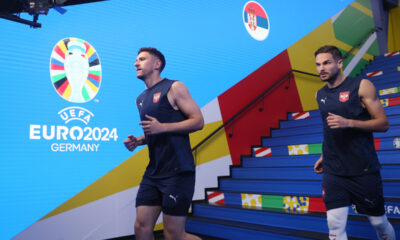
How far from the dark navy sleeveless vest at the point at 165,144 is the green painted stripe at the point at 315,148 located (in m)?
2.77

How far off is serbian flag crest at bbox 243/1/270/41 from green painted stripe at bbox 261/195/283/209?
2.75m

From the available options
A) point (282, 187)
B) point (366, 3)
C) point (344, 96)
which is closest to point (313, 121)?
point (282, 187)

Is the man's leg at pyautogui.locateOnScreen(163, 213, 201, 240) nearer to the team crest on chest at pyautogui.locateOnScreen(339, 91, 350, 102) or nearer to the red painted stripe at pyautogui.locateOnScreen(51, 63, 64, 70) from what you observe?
the team crest on chest at pyautogui.locateOnScreen(339, 91, 350, 102)

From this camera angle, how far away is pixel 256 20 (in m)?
5.66

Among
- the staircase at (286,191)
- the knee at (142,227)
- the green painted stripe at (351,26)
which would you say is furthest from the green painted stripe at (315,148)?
the green painted stripe at (351,26)

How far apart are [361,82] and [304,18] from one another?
15.3 ft

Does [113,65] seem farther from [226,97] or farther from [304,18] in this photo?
[304,18]

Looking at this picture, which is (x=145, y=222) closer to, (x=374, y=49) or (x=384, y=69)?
(x=384, y=69)

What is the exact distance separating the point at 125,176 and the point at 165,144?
2.05 metres

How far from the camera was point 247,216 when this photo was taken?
3744mm

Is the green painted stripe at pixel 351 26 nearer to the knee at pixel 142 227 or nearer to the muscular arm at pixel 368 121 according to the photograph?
the muscular arm at pixel 368 121

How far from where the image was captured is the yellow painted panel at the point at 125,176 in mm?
3637

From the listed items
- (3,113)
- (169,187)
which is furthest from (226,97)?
(169,187)

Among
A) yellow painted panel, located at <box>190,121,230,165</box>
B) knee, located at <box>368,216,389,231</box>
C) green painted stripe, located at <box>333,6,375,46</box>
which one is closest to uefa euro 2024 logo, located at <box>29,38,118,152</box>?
yellow painted panel, located at <box>190,121,230,165</box>
